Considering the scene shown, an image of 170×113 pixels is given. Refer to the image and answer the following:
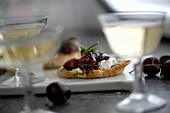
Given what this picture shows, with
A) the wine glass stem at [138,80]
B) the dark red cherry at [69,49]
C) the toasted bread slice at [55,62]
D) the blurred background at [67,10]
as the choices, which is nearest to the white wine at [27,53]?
the wine glass stem at [138,80]

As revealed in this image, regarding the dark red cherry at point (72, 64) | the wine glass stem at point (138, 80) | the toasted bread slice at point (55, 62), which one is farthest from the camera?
the toasted bread slice at point (55, 62)

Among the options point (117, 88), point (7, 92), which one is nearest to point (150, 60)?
point (117, 88)

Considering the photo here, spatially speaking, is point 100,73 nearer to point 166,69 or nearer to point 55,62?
point 166,69

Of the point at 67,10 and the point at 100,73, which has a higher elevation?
the point at 67,10

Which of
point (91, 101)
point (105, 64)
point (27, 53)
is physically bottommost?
point (91, 101)

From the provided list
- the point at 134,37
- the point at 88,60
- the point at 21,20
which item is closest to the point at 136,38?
the point at 134,37

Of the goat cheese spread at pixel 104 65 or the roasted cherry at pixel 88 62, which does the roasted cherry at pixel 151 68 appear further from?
the roasted cherry at pixel 88 62

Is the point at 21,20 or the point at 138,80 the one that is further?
the point at 21,20
